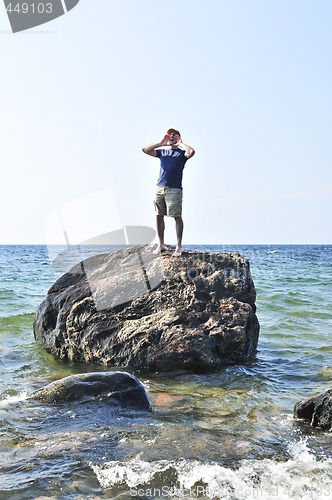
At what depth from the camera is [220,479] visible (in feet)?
12.5

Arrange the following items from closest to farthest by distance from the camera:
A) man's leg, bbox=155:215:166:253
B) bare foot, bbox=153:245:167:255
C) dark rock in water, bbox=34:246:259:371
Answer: dark rock in water, bbox=34:246:259:371
bare foot, bbox=153:245:167:255
man's leg, bbox=155:215:166:253

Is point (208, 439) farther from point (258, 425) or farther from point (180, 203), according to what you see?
point (180, 203)

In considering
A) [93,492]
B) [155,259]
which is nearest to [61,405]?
[93,492]

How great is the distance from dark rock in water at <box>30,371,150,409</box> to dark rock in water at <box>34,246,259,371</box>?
4.35ft

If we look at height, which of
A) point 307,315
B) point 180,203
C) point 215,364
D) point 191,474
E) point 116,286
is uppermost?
point 180,203

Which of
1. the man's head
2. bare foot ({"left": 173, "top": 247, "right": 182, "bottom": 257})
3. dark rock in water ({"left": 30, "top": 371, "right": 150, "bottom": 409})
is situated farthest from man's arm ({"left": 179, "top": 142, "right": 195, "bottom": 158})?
dark rock in water ({"left": 30, "top": 371, "right": 150, "bottom": 409})

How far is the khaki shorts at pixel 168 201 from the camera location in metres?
8.34

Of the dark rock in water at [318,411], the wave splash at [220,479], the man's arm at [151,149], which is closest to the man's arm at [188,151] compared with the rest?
the man's arm at [151,149]

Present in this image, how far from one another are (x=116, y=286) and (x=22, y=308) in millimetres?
6044

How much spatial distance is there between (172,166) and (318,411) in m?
4.64

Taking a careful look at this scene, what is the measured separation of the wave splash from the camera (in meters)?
3.66

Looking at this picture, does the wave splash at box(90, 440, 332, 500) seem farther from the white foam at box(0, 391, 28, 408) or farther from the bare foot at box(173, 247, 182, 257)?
the bare foot at box(173, 247, 182, 257)

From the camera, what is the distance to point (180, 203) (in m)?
8.38

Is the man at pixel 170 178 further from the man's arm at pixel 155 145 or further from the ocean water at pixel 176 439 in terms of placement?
the ocean water at pixel 176 439
